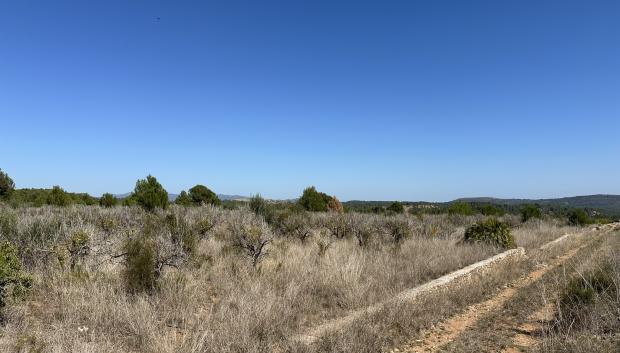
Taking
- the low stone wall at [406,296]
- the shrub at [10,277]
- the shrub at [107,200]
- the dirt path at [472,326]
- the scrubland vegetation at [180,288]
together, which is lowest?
the dirt path at [472,326]

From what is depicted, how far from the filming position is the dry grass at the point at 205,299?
16.4ft

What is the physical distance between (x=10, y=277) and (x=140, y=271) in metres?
1.95

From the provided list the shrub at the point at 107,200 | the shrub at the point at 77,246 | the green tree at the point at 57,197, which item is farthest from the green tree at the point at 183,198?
the shrub at the point at 77,246

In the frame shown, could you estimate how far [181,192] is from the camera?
39969mm

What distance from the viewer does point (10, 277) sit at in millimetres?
5199

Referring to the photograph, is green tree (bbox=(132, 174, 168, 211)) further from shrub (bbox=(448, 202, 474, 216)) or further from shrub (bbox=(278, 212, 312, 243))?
shrub (bbox=(448, 202, 474, 216))

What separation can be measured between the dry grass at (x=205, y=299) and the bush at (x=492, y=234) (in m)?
4.35

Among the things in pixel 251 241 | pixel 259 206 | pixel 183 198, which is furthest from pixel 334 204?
pixel 251 241

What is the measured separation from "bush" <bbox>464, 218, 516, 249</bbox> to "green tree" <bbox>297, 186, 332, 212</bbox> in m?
20.8

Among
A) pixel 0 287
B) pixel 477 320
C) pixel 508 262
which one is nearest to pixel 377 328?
pixel 477 320

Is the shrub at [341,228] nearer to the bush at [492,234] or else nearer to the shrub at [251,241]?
the bush at [492,234]

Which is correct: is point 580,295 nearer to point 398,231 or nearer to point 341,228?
point 398,231

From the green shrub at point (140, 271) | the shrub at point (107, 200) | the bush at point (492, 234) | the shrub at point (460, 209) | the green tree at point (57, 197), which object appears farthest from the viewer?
the shrub at point (460, 209)

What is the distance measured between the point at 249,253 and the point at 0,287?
19.4ft
